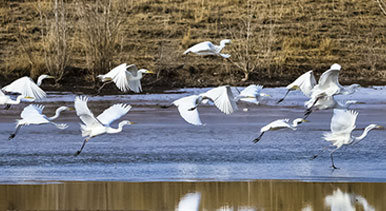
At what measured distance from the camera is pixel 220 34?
2439 cm

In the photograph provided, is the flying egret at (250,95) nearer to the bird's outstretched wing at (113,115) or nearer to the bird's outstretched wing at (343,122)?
the bird's outstretched wing at (343,122)

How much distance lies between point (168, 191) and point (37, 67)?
1147cm

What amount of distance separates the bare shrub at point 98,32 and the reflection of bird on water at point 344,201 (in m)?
10.4

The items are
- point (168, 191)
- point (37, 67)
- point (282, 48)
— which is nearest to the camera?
point (168, 191)

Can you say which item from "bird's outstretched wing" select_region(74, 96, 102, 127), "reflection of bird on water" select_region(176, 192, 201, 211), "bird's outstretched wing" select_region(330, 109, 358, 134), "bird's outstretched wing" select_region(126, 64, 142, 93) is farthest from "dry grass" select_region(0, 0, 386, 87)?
"reflection of bird on water" select_region(176, 192, 201, 211)

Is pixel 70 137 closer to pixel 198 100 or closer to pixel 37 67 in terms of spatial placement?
pixel 198 100

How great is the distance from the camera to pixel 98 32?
18.8 m

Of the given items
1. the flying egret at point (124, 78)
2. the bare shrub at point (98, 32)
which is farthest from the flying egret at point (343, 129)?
the bare shrub at point (98, 32)

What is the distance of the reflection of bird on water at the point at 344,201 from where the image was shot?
Answer: 27.6 ft

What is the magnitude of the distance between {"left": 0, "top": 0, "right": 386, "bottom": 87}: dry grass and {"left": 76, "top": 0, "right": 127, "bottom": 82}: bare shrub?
0.07 feet

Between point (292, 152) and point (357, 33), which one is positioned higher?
point (357, 33)

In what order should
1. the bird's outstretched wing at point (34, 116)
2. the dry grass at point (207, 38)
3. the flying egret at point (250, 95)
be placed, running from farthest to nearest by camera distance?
the dry grass at point (207, 38), the flying egret at point (250, 95), the bird's outstretched wing at point (34, 116)

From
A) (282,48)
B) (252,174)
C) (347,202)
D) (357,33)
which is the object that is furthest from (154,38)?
(347,202)

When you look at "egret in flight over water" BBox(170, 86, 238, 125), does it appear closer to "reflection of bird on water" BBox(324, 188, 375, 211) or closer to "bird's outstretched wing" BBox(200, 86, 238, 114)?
"bird's outstretched wing" BBox(200, 86, 238, 114)
